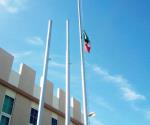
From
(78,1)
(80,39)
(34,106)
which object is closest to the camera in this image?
(80,39)

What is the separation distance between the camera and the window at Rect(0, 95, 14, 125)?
18.4 metres

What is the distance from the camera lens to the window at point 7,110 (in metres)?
18.4

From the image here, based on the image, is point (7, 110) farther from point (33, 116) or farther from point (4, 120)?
point (33, 116)

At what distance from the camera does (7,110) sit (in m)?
18.8

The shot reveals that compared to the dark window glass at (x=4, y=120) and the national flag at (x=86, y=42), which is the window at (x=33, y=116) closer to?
Answer: the dark window glass at (x=4, y=120)

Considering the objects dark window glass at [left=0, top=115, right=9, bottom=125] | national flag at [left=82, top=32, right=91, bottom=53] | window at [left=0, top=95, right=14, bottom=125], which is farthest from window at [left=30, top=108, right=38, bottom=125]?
national flag at [left=82, top=32, right=91, bottom=53]

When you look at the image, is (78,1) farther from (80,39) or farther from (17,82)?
(17,82)

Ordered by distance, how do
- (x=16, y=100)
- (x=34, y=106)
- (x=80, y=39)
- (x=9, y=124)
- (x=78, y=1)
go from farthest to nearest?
(x=34, y=106)
(x=16, y=100)
(x=9, y=124)
(x=78, y=1)
(x=80, y=39)

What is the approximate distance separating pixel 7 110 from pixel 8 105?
1.34 feet

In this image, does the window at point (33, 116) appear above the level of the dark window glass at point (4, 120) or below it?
above

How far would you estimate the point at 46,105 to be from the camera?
2178 cm

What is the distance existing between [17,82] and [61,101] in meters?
5.00

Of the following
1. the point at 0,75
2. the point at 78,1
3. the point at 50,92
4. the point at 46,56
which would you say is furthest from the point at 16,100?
the point at 78,1

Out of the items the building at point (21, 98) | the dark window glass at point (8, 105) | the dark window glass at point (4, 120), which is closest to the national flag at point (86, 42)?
the building at point (21, 98)
